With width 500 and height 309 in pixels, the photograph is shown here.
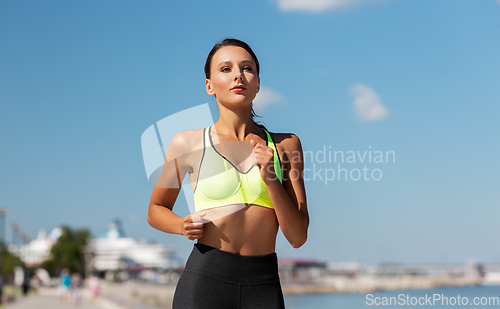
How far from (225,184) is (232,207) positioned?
0.10 m

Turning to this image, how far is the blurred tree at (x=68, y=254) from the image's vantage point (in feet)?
396

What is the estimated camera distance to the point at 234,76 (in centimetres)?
226

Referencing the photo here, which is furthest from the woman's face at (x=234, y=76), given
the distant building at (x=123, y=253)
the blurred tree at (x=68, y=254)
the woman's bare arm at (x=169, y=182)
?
the distant building at (x=123, y=253)

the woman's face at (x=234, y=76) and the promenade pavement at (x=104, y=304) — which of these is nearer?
the woman's face at (x=234, y=76)

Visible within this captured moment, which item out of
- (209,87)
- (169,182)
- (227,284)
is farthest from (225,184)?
(209,87)

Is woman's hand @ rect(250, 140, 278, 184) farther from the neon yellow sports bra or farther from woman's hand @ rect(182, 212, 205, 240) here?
woman's hand @ rect(182, 212, 205, 240)

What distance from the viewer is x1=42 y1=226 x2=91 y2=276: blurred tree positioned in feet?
396

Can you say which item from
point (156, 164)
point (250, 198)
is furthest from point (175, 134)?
point (250, 198)

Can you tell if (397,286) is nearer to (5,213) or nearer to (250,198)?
(5,213)

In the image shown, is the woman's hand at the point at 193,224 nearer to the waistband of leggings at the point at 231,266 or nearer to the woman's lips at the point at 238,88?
the waistband of leggings at the point at 231,266

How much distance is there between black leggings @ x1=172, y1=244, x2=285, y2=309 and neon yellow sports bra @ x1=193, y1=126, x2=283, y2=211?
0.20 m

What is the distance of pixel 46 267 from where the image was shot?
12306 cm

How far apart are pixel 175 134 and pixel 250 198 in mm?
436

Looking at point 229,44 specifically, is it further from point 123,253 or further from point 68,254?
point 123,253
